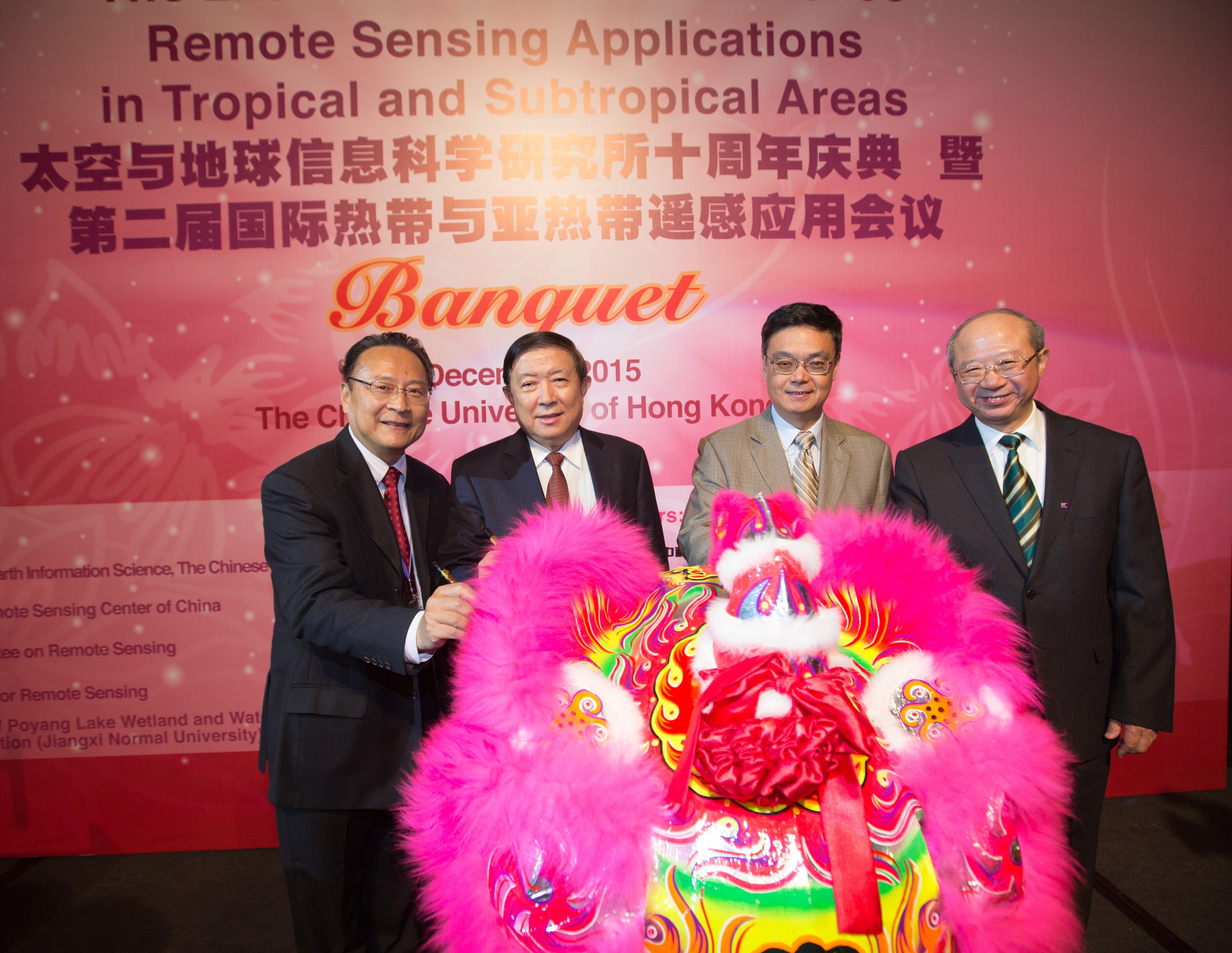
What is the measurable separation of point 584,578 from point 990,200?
249cm

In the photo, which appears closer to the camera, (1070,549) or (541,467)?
(1070,549)

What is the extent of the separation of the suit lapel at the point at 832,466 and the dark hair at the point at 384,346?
103 cm

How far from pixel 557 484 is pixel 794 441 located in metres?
0.64

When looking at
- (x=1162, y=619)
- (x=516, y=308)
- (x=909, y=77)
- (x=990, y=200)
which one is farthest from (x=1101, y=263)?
(x=516, y=308)

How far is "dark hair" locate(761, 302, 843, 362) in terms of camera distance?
181 centimetres

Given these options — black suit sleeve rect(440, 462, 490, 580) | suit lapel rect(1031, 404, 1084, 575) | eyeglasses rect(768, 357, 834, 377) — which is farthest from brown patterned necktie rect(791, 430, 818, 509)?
black suit sleeve rect(440, 462, 490, 580)

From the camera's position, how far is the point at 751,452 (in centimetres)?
190

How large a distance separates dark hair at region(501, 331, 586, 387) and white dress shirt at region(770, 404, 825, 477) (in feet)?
1.80

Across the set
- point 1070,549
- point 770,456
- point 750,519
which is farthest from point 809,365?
point 750,519

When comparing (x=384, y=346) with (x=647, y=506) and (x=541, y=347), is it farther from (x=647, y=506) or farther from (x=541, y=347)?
(x=647, y=506)

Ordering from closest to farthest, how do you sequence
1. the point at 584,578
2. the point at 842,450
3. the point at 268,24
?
the point at 584,578 → the point at 842,450 → the point at 268,24

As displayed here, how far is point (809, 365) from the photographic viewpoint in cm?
180

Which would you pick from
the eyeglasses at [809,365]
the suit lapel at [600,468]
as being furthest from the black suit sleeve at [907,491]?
the suit lapel at [600,468]

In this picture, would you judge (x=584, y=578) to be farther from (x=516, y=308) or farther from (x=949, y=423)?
(x=949, y=423)
